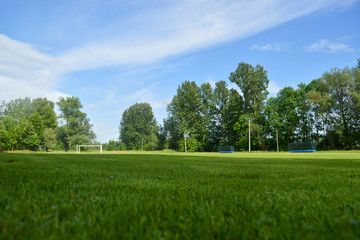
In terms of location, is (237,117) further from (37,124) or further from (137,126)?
(37,124)

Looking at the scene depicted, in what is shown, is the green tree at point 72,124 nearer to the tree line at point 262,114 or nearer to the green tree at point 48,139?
the green tree at point 48,139

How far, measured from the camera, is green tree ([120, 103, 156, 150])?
68.6 metres

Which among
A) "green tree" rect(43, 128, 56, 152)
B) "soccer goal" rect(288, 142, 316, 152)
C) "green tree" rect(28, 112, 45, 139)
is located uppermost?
"green tree" rect(28, 112, 45, 139)

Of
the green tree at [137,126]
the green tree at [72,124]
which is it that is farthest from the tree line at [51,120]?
the green tree at [137,126]

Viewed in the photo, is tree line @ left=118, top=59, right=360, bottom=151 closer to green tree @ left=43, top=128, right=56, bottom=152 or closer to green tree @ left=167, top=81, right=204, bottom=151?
green tree @ left=167, top=81, right=204, bottom=151

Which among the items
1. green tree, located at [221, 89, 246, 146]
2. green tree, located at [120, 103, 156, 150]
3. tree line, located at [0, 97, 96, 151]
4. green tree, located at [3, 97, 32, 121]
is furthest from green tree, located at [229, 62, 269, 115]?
green tree, located at [3, 97, 32, 121]

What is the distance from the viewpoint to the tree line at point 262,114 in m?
36.8

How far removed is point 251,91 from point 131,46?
29633 mm

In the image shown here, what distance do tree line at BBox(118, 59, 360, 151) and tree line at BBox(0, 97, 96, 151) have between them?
1993 cm

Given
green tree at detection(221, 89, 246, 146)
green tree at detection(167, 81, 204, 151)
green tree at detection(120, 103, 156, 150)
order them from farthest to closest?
1. green tree at detection(120, 103, 156, 150)
2. green tree at detection(167, 81, 204, 151)
3. green tree at detection(221, 89, 246, 146)

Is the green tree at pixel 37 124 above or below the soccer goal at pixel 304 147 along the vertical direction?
above

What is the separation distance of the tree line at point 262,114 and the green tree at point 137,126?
6.33m

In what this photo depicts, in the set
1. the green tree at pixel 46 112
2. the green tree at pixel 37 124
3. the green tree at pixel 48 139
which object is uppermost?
the green tree at pixel 46 112

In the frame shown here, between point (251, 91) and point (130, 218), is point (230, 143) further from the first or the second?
point (130, 218)
